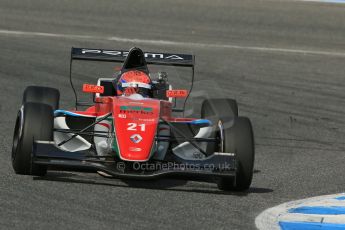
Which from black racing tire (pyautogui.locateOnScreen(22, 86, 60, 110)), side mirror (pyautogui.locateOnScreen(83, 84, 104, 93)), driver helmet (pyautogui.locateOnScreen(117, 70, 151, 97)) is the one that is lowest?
black racing tire (pyautogui.locateOnScreen(22, 86, 60, 110))

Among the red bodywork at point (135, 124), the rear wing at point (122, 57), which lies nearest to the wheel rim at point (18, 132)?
the red bodywork at point (135, 124)

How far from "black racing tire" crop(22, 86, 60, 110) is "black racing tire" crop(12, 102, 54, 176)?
5.28 ft

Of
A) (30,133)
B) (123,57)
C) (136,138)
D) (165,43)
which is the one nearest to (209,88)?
(165,43)

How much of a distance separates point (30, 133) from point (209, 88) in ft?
26.1

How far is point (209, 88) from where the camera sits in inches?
646

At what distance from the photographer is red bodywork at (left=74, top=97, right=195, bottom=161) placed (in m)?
8.59

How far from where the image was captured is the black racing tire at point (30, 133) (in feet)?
28.2

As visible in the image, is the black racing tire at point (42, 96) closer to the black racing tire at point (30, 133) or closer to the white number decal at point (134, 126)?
the black racing tire at point (30, 133)

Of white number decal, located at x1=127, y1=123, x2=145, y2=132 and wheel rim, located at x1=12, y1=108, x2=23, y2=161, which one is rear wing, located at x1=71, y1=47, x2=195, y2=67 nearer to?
wheel rim, located at x1=12, y1=108, x2=23, y2=161

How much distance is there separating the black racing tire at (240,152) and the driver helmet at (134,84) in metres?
1.47

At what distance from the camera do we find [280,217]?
25.7 feet

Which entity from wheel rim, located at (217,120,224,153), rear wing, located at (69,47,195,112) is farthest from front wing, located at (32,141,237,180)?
rear wing, located at (69,47,195,112)

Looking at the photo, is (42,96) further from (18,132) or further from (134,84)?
A: (18,132)

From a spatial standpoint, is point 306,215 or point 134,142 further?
point 134,142
